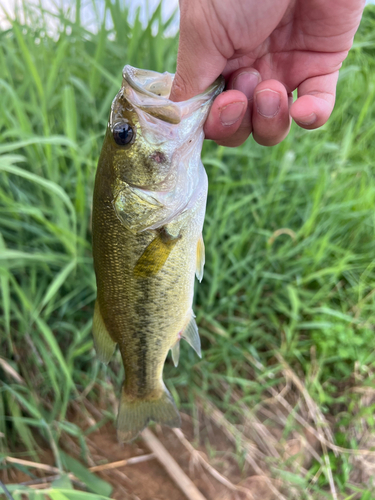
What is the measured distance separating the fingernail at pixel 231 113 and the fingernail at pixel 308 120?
24 centimetres

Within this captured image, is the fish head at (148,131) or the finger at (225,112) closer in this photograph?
the fish head at (148,131)

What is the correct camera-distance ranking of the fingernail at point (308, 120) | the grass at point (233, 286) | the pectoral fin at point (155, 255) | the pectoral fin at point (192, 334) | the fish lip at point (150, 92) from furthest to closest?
1. the grass at point (233, 286)
2. the pectoral fin at point (192, 334)
3. the fingernail at point (308, 120)
4. the pectoral fin at point (155, 255)
5. the fish lip at point (150, 92)

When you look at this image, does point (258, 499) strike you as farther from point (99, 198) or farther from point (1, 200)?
point (1, 200)

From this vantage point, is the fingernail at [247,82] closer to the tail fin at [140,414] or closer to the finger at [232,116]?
the finger at [232,116]

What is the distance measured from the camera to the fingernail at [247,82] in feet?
4.54

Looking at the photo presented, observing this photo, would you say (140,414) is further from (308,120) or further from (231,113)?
(308,120)

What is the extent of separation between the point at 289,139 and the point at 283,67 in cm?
72

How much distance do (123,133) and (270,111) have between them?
0.62m

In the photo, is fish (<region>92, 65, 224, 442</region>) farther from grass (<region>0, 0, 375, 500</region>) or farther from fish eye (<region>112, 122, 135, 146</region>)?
grass (<region>0, 0, 375, 500</region>)

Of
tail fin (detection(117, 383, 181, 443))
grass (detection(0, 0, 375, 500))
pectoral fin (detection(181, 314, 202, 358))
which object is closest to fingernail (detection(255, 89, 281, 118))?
grass (detection(0, 0, 375, 500))

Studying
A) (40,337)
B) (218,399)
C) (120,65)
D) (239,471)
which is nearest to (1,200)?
(40,337)

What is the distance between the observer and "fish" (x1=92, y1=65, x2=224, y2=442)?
110 centimetres

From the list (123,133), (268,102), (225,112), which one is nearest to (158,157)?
(123,133)

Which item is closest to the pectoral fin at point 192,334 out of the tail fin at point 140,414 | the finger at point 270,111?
the tail fin at point 140,414
